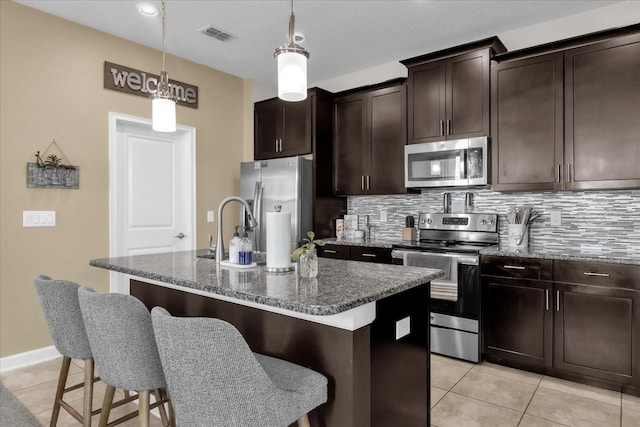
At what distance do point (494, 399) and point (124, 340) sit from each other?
229 cm

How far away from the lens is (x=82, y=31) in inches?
137

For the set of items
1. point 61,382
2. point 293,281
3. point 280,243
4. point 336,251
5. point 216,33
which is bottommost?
point 61,382

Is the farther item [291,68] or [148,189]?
[148,189]

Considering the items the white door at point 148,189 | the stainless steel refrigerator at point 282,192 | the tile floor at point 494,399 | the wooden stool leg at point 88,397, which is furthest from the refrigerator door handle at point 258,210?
the wooden stool leg at point 88,397

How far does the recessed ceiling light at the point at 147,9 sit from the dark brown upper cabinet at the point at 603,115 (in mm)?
3257

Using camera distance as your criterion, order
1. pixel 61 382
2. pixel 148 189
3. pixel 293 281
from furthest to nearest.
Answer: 1. pixel 148 189
2. pixel 61 382
3. pixel 293 281

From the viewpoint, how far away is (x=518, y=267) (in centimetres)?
299

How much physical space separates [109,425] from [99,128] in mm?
2710

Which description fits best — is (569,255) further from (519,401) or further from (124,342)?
(124,342)

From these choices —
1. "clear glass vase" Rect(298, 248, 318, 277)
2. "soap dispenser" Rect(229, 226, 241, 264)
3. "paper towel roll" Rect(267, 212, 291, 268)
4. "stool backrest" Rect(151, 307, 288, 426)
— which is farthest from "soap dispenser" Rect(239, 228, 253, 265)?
"stool backrest" Rect(151, 307, 288, 426)

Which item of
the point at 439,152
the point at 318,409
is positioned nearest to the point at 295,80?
the point at 318,409

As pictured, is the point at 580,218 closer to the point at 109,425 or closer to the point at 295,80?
the point at 295,80

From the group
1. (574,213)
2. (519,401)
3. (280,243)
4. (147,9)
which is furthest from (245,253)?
(574,213)

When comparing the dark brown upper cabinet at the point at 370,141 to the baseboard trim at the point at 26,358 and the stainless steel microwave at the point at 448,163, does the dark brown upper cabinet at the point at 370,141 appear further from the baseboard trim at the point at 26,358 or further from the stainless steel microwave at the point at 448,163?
the baseboard trim at the point at 26,358
